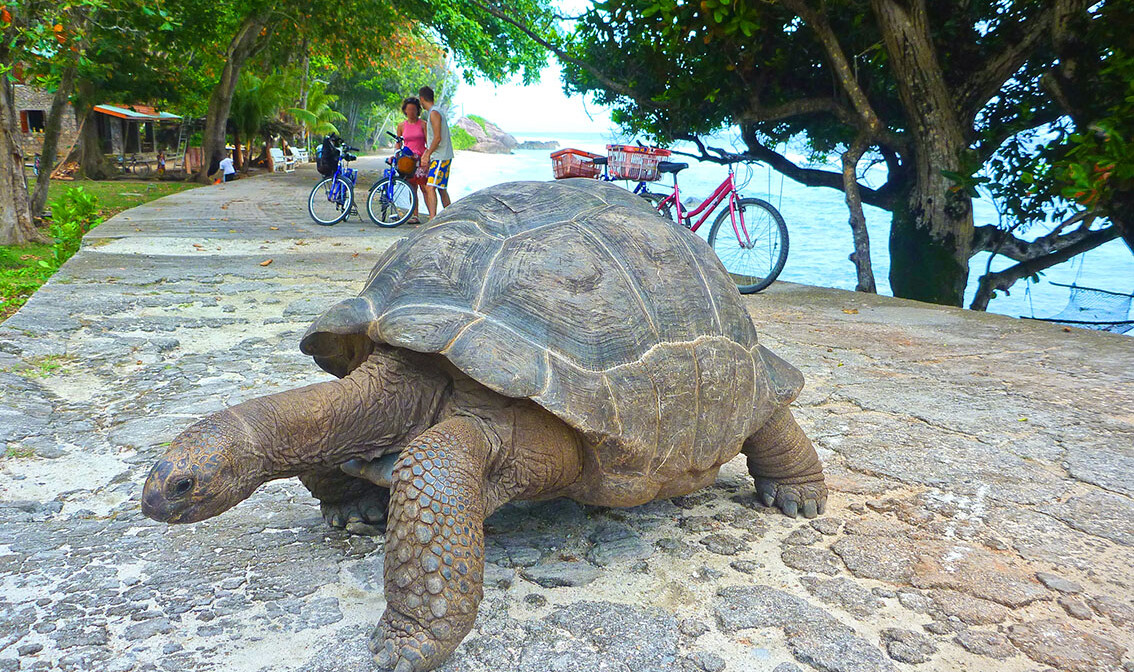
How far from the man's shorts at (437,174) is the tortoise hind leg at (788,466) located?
752 cm

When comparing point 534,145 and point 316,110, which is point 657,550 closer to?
point 316,110

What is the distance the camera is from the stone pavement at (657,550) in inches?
74.4

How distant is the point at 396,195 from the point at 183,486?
895cm

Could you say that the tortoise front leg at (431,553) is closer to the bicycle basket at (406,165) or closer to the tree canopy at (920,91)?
the tree canopy at (920,91)

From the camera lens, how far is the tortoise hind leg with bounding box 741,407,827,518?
2600 mm

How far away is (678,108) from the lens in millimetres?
8367

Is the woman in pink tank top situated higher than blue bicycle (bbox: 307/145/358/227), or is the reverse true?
the woman in pink tank top

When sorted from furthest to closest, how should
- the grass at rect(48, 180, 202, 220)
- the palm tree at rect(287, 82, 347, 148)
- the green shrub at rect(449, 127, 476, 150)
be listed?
the green shrub at rect(449, 127, 476, 150) → the palm tree at rect(287, 82, 347, 148) → the grass at rect(48, 180, 202, 220)

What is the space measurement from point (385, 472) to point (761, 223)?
536 centimetres

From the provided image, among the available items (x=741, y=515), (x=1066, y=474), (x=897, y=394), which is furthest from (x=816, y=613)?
(x=897, y=394)

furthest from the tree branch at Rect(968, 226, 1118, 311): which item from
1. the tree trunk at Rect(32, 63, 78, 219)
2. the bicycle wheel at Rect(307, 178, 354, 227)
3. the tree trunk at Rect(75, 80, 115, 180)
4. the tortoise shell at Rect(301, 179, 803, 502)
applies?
the tree trunk at Rect(75, 80, 115, 180)

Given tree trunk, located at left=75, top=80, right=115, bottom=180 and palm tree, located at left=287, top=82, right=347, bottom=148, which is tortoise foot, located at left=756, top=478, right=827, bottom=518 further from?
palm tree, located at left=287, top=82, right=347, bottom=148

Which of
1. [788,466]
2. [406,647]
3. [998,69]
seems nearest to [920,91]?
[998,69]

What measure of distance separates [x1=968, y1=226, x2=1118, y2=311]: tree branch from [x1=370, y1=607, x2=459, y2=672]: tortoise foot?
698cm
